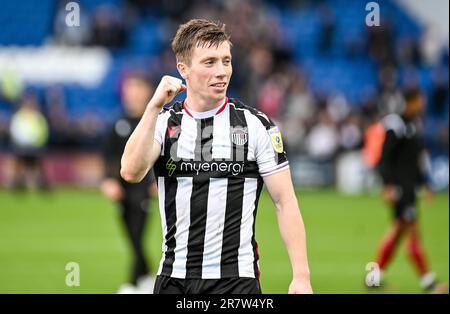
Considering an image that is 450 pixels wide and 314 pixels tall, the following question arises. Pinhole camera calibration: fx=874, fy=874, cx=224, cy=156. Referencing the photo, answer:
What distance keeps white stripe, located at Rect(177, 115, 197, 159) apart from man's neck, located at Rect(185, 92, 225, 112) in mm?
70

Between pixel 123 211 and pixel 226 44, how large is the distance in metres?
5.29

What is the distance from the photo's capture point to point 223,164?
4.76 m

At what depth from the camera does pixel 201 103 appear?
4.83 meters

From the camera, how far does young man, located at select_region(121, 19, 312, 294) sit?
470 cm

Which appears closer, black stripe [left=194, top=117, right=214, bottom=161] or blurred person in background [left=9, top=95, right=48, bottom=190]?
black stripe [left=194, top=117, right=214, bottom=161]

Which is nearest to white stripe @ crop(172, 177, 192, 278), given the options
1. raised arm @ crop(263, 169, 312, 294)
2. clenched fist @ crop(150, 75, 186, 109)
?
raised arm @ crop(263, 169, 312, 294)

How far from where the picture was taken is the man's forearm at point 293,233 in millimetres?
4512

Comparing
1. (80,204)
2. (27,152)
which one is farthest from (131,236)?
(27,152)

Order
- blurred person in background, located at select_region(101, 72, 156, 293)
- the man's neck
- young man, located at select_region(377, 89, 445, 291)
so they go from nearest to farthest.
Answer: the man's neck
blurred person in background, located at select_region(101, 72, 156, 293)
young man, located at select_region(377, 89, 445, 291)

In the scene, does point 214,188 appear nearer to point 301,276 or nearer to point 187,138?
point 187,138

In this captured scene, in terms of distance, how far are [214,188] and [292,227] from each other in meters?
0.49

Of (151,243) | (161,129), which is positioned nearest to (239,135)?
(161,129)

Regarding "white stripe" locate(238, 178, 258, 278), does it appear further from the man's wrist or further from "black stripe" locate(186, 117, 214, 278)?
the man's wrist

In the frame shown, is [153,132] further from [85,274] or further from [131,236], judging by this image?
[85,274]
